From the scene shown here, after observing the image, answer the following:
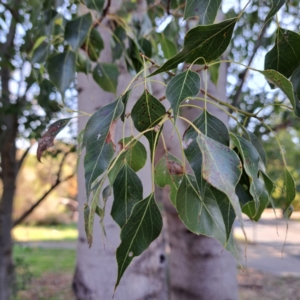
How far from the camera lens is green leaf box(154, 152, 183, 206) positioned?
0.52 meters

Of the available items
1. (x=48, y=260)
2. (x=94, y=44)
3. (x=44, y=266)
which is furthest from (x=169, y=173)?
(x=48, y=260)

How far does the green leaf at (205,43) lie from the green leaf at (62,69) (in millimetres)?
435

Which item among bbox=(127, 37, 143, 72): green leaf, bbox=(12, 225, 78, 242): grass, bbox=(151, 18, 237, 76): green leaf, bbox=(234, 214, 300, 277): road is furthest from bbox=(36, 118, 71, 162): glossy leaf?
bbox=(12, 225, 78, 242): grass

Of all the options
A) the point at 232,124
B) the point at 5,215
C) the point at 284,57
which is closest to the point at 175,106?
the point at 284,57

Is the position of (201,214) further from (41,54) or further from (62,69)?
(41,54)

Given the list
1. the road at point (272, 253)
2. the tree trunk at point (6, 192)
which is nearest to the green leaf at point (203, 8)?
the tree trunk at point (6, 192)

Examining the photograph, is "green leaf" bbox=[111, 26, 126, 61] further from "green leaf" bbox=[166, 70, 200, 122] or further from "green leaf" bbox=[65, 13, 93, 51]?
"green leaf" bbox=[166, 70, 200, 122]

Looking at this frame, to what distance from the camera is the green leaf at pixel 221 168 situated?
30cm

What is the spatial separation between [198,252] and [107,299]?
0.38 m

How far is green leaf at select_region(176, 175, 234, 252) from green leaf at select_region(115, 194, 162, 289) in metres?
0.04

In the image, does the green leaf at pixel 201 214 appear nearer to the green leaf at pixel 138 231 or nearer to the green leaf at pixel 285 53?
the green leaf at pixel 138 231

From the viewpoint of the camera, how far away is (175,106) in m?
0.38

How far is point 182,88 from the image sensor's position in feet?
1.29

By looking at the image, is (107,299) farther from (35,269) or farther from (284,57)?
(35,269)
